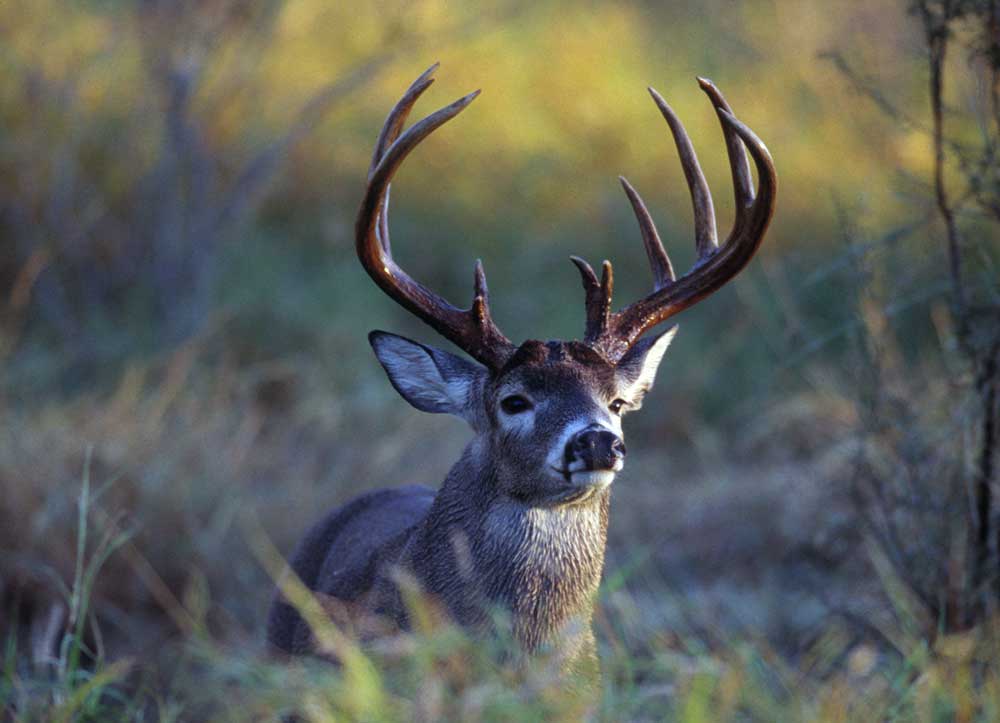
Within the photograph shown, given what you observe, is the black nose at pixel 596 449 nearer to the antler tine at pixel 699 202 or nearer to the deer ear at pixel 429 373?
the deer ear at pixel 429 373

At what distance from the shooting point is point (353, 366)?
349 inches

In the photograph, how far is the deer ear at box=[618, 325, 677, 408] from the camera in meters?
4.53

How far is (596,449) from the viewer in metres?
3.89

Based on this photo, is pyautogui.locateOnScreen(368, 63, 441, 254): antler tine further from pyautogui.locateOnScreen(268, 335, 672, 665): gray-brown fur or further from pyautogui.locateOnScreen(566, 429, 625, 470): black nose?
pyautogui.locateOnScreen(566, 429, 625, 470): black nose

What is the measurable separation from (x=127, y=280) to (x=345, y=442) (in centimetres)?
232

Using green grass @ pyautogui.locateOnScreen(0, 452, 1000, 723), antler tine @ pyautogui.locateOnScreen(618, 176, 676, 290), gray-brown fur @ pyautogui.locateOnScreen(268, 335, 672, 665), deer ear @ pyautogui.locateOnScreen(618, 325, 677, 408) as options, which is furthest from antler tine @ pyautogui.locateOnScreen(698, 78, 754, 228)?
green grass @ pyautogui.locateOnScreen(0, 452, 1000, 723)

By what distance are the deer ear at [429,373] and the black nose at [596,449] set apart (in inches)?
27.9

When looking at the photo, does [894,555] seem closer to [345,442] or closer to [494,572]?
[494,572]

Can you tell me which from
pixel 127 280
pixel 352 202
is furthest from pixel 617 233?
pixel 127 280

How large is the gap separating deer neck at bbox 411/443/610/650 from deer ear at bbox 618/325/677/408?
17.7 inches

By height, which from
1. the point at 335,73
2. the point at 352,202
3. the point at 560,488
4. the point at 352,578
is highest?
the point at 335,73

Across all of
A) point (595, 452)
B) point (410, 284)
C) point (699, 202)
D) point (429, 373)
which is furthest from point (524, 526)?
point (699, 202)

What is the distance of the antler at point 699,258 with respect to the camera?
4453mm

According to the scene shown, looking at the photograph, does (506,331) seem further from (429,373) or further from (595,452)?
(595,452)
